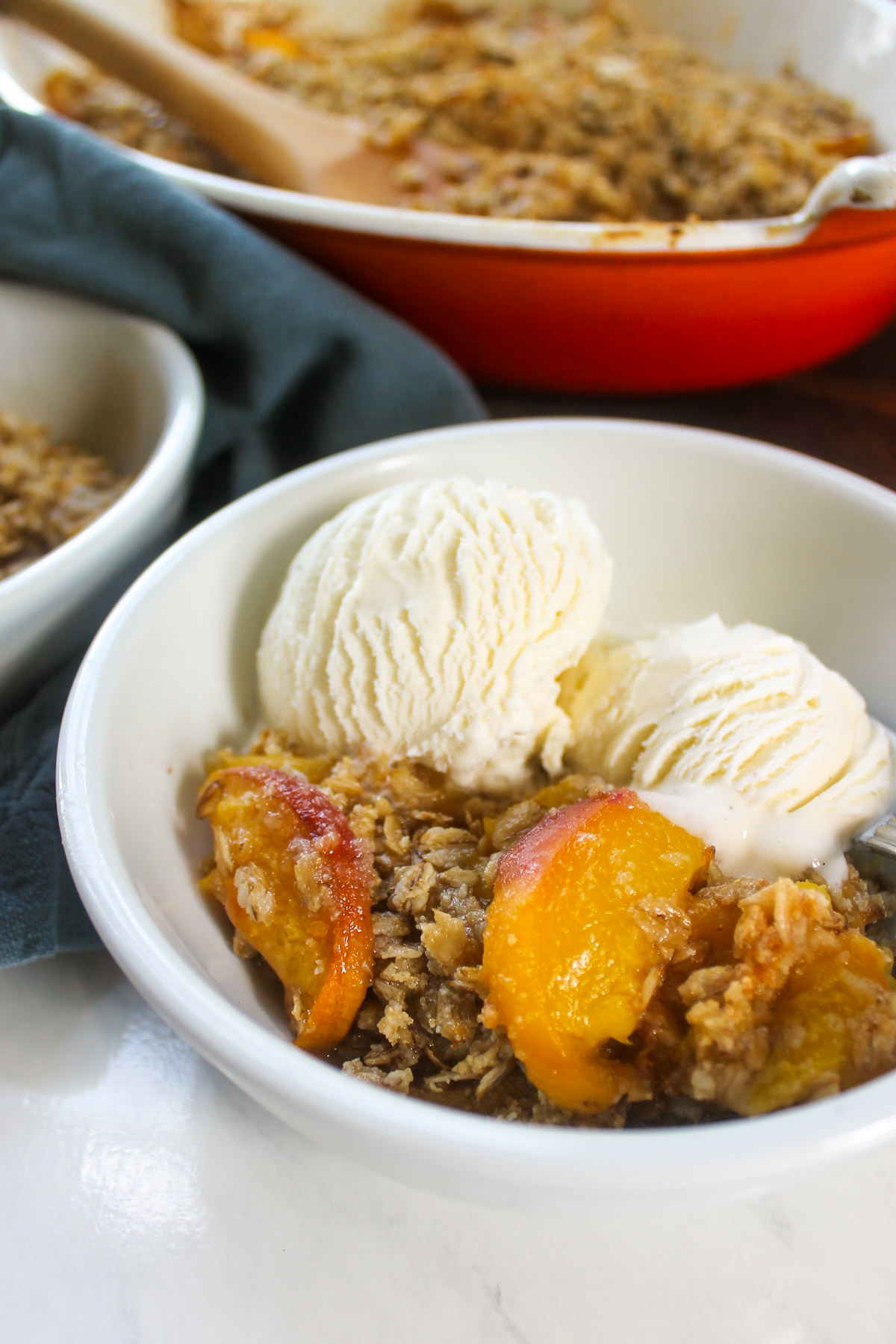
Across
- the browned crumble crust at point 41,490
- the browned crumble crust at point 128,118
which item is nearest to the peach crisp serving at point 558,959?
the browned crumble crust at point 41,490

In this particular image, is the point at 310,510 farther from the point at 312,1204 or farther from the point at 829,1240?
the point at 829,1240

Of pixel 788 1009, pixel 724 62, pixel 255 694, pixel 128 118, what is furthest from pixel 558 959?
pixel 724 62

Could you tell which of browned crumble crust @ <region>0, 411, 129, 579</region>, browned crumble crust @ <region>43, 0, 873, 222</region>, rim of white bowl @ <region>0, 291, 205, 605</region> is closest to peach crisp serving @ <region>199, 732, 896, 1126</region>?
rim of white bowl @ <region>0, 291, 205, 605</region>

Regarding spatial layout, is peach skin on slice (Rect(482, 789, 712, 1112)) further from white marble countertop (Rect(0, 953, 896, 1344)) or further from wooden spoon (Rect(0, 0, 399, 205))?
wooden spoon (Rect(0, 0, 399, 205))

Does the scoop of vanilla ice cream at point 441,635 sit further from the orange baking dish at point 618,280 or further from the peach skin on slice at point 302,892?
the orange baking dish at point 618,280

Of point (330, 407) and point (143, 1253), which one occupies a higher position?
point (330, 407)

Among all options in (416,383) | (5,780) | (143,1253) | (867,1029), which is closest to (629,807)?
(867,1029)
